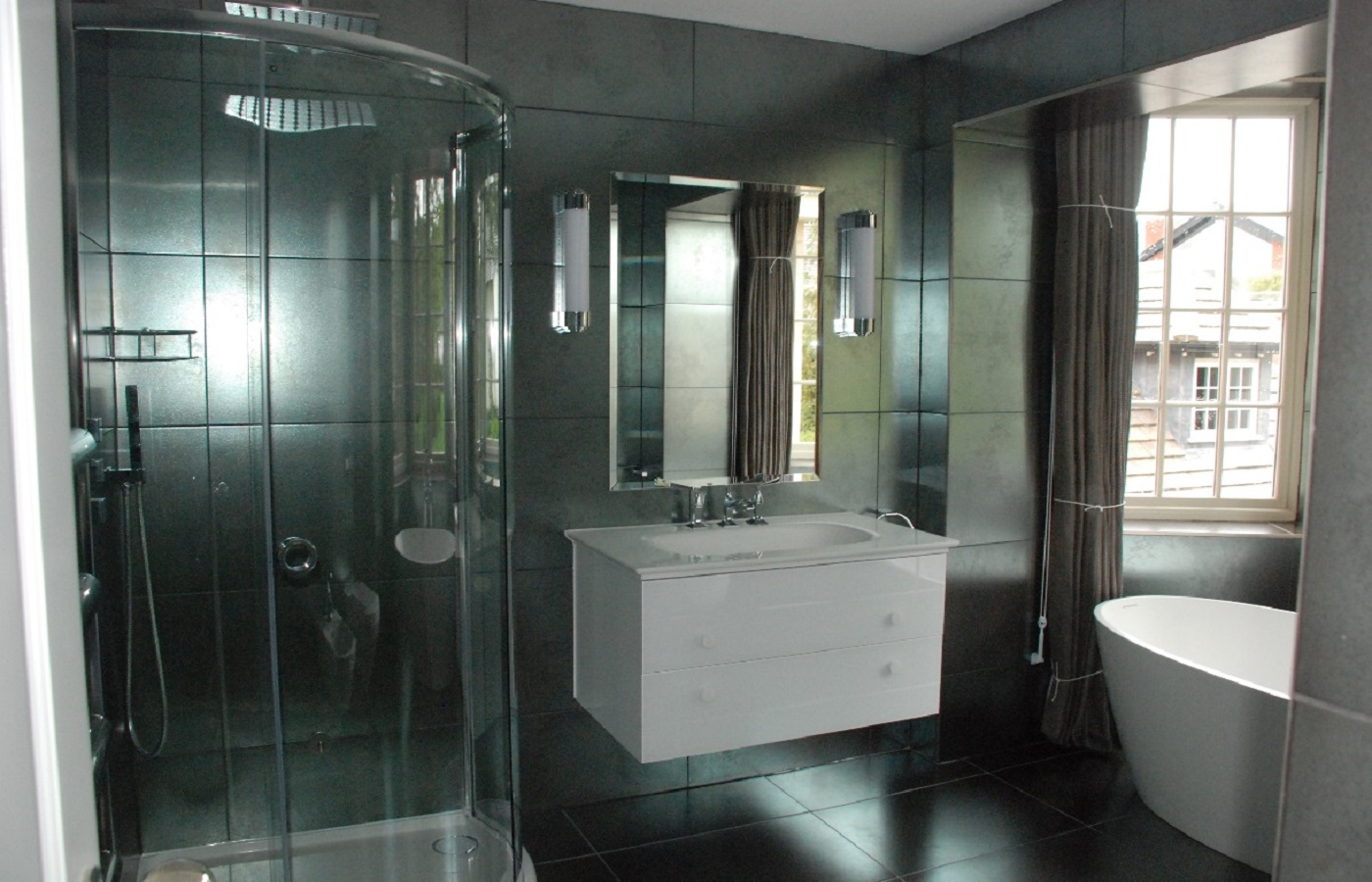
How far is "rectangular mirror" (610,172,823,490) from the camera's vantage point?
320 centimetres

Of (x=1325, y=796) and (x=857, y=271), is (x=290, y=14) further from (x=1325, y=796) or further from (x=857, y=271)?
(x=1325, y=796)

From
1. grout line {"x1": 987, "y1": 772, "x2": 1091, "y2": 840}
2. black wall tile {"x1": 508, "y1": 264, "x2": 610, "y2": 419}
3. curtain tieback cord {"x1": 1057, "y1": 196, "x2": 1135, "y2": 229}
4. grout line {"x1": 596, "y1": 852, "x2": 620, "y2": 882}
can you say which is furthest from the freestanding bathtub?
black wall tile {"x1": 508, "y1": 264, "x2": 610, "y2": 419}

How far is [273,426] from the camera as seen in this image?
1912 millimetres

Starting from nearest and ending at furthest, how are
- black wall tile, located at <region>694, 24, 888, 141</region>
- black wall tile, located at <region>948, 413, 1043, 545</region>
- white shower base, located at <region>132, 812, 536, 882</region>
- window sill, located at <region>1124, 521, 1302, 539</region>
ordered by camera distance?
white shower base, located at <region>132, 812, 536, 882</region>, black wall tile, located at <region>694, 24, 888, 141</region>, black wall tile, located at <region>948, 413, 1043, 545</region>, window sill, located at <region>1124, 521, 1302, 539</region>

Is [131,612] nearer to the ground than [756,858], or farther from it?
farther from it

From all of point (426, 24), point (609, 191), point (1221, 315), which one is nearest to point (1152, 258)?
point (1221, 315)

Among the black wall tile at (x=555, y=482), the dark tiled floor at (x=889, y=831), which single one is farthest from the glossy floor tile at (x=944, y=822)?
the black wall tile at (x=555, y=482)

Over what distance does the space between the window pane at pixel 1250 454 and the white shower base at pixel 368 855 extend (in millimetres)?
3084

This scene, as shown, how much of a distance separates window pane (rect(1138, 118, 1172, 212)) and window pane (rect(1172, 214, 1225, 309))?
11cm

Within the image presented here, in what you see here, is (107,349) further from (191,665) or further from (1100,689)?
(1100,689)

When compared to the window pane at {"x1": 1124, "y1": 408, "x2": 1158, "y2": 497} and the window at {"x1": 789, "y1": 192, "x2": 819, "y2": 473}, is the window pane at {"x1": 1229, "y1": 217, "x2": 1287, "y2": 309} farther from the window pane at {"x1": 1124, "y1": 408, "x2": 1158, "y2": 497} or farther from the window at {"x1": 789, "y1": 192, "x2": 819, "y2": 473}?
the window at {"x1": 789, "y1": 192, "x2": 819, "y2": 473}

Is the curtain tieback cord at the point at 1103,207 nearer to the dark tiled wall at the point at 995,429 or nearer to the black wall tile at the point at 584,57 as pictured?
the dark tiled wall at the point at 995,429

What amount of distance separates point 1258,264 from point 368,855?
364 cm

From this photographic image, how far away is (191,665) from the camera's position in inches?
76.0
